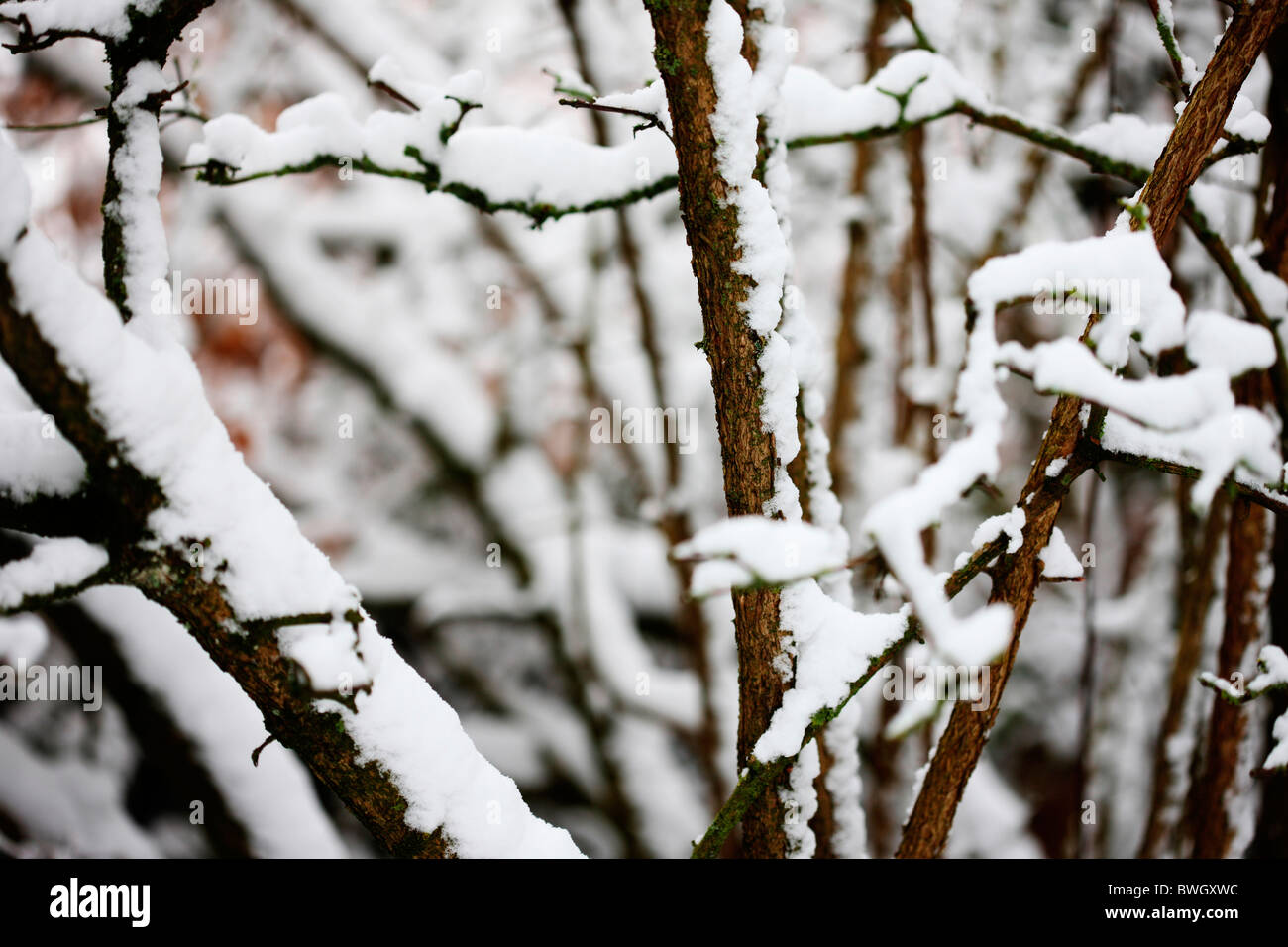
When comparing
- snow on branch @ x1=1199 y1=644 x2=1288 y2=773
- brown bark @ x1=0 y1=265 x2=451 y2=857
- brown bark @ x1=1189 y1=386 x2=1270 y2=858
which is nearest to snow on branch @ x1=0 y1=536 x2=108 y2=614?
brown bark @ x1=0 y1=265 x2=451 y2=857

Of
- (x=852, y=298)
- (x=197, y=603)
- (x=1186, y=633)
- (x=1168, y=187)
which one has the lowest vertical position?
(x=1186, y=633)

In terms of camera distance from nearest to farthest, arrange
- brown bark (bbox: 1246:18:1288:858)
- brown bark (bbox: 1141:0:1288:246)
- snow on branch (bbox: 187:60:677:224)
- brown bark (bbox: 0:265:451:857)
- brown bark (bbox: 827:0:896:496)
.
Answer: brown bark (bbox: 0:265:451:857) → brown bark (bbox: 1141:0:1288:246) → snow on branch (bbox: 187:60:677:224) → brown bark (bbox: 1246:18:1288:858) → brown bark (bbox: 827:0:896:496)

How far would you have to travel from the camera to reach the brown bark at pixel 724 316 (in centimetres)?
74

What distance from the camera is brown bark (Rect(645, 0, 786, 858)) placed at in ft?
2.42

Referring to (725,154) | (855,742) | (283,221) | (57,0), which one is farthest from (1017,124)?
(283,221)

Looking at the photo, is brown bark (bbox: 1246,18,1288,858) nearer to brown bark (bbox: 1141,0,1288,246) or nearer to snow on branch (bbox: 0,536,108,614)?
brown bark (bbox: 1141,0,1288,246)

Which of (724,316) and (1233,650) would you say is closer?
(724,316)

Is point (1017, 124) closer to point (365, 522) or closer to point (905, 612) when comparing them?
point (905, 612)

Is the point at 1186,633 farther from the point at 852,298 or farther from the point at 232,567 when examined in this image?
the point at 232,567

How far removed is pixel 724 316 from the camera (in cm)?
80

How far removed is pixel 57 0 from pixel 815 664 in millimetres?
1105

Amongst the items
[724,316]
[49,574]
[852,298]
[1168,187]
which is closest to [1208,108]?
[1168,187]

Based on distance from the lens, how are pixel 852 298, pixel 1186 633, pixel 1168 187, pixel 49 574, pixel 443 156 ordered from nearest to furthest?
pixel 49 574 → pixel 1168 187 → pixel 443 156 → pixel 1186 633 → pixel 852 298
